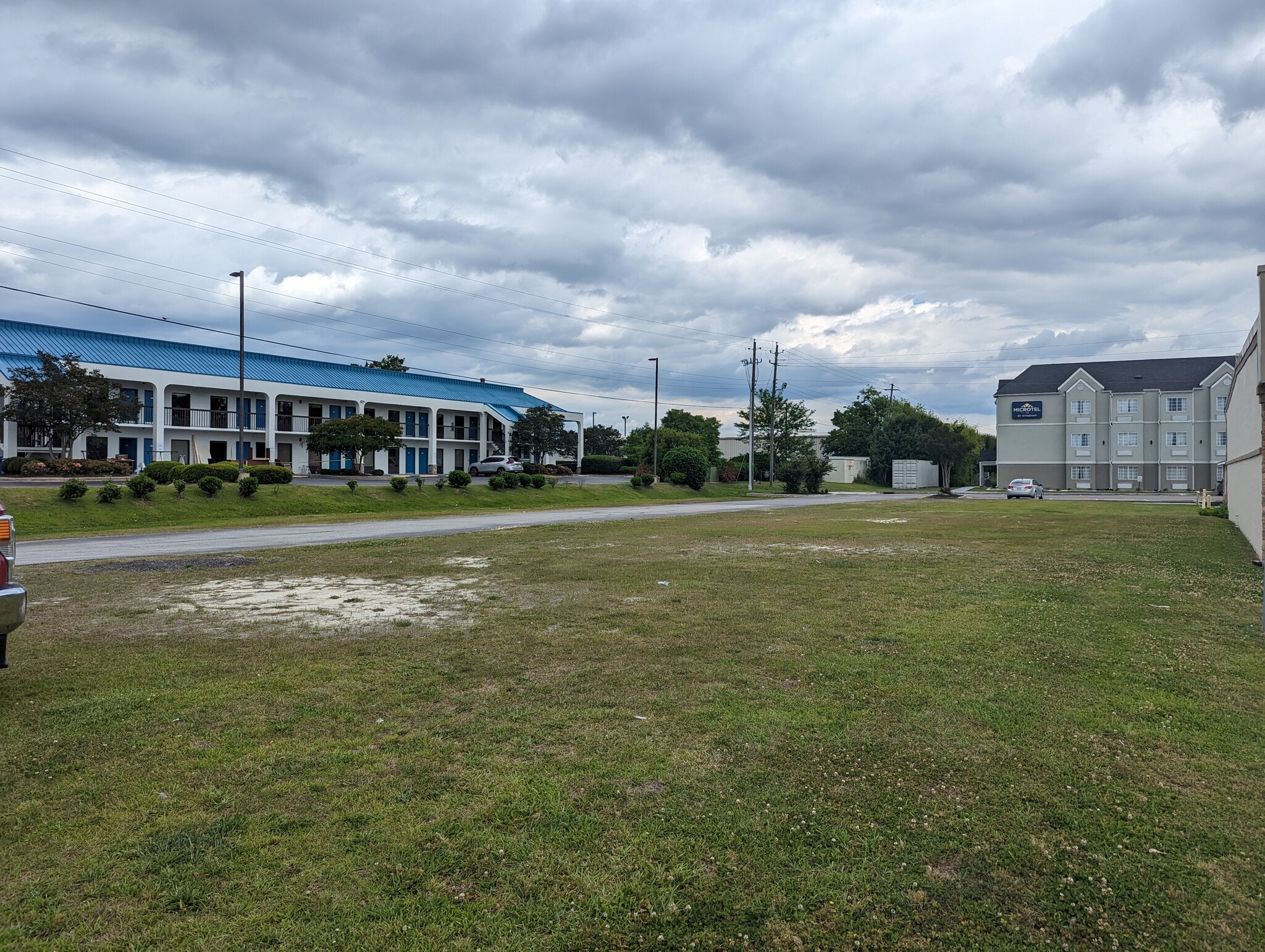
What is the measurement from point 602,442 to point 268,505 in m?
74.4

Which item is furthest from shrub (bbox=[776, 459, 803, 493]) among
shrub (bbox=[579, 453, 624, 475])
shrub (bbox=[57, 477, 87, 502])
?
shrub (bbox=[57, 477, 87, 502])

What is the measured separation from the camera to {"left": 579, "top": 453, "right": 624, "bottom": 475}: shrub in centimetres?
7112

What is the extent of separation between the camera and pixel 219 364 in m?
51.8

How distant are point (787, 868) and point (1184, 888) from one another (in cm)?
171

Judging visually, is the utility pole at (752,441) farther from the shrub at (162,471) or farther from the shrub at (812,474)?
the shrub at (162,471)

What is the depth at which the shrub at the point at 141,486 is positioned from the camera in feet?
87.8

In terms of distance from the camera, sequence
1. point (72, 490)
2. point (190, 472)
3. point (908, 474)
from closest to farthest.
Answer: point (72, 490) < point (190, 472) < point (908, 474)

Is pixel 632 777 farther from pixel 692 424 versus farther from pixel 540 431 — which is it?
pixel 692 424

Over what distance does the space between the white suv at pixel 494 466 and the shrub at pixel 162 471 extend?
23369mm

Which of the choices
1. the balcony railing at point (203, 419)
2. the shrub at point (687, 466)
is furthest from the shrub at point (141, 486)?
the shrub at point (687, 466)

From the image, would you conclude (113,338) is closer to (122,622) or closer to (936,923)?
(122,622)

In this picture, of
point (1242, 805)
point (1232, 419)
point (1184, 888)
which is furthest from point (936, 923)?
point (1232, 419)

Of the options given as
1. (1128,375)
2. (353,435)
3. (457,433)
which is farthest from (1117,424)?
(353,435)

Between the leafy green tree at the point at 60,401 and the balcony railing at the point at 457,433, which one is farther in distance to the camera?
the balcony railing at the point at 457,433
